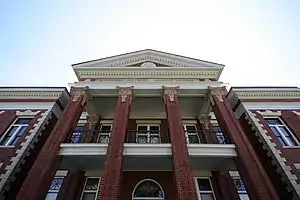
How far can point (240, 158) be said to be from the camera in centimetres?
1080

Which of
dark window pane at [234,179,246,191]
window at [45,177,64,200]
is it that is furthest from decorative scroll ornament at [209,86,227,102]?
window at [45,177,64,200]

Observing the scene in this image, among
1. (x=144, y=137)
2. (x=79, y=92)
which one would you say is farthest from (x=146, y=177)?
(x=79, y=92)

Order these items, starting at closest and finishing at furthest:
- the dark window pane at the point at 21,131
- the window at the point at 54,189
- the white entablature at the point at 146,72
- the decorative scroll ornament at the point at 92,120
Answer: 1. the window at the point at 54,189
2. the dark window pane at the point at 21,131
3. the white entablature at the point at 146,72
4. the decorative scroll ornament at the point at 92,120

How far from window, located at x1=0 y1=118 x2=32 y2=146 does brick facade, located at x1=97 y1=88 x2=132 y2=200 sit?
5.70 meters

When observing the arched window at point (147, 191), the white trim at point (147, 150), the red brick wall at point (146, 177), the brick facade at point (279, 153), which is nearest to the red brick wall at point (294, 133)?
the brick facade at point (279, 153)

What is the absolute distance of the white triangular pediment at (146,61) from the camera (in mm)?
15984

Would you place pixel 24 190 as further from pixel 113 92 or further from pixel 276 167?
pixel 276 167

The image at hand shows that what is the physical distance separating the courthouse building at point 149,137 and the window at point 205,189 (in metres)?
0.05

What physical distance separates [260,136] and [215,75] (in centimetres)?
491

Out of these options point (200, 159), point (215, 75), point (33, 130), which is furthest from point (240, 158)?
point (33, 130)

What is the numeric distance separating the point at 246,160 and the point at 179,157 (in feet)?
10.2

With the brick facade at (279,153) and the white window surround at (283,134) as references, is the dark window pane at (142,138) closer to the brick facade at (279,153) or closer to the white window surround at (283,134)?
the brick facade at (279,153)

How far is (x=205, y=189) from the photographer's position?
12617 millimetres

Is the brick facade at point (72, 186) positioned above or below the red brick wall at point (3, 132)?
below
